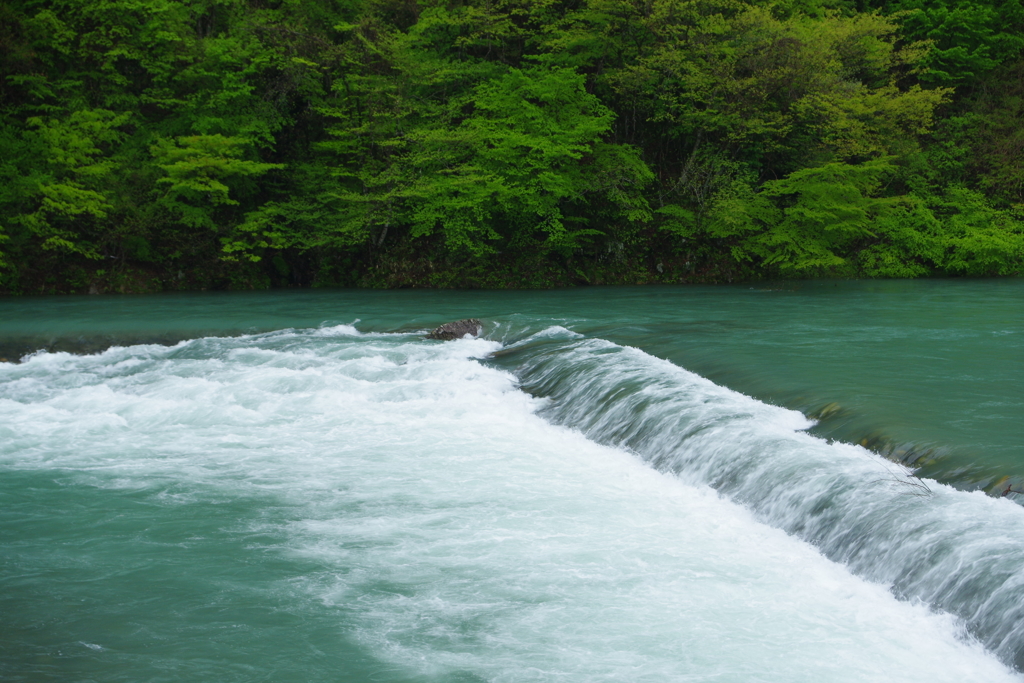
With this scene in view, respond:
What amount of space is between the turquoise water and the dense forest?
10.7 meters

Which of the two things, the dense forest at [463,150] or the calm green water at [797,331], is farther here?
the dense forest at [463,150]

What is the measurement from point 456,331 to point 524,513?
8019 millimetres

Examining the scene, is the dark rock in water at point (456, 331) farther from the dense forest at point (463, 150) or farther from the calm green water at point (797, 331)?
the dense forest at point (463, 150)

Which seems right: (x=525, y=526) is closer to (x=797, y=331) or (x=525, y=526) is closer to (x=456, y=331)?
(x=456, y=331)

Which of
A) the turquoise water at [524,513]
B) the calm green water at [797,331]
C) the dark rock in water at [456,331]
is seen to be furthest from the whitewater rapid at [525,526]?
the dark rock in water at [456,331]

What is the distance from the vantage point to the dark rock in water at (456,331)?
14.6 meters

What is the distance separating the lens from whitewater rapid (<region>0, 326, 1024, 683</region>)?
4.73m

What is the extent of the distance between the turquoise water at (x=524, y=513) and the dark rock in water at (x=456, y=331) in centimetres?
135

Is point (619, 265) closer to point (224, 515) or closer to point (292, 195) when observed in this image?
point (292, 195)

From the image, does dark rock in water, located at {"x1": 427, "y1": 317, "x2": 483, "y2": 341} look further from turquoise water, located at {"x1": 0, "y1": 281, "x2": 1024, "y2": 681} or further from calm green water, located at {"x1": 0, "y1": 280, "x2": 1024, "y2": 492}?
turquoise water, located at {"x1": 0, "y1": 281, "x2": 1024, "y2": 681}

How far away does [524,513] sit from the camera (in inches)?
273

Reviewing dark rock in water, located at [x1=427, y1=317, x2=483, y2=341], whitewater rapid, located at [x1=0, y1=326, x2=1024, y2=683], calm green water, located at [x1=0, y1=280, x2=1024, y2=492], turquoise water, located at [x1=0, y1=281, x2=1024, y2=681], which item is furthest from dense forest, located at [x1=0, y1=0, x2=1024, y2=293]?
whitewater rapid, located at [x1=0, y1=326, x2=1024, y2=683]

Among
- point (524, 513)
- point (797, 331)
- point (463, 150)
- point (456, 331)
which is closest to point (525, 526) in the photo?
point (524, 513)

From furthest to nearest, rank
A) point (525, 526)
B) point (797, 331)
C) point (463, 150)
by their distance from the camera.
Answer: point (463, 150) → point (797, 331) → point (525, 526)
